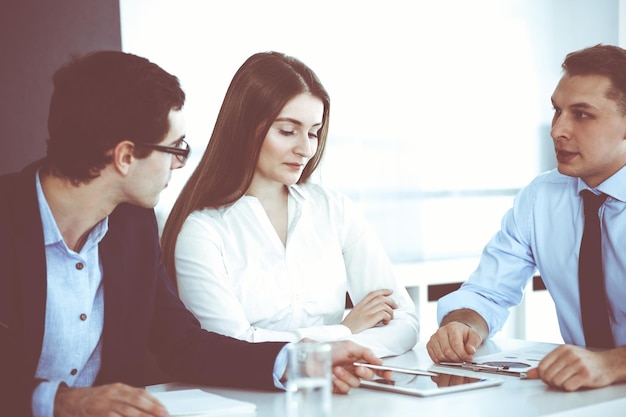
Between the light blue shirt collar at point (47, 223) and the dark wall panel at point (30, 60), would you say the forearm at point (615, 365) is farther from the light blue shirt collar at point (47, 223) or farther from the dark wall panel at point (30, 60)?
the dark wall panel at point (30, 60)

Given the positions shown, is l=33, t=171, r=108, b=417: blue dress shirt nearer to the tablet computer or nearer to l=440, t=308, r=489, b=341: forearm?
the tablet computer

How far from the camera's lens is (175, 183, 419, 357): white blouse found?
2137mm

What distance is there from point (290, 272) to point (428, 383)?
0.78 m

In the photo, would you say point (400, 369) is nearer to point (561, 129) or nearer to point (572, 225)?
point (572, 225)

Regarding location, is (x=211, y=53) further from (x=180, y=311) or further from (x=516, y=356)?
(x=516, y=356)

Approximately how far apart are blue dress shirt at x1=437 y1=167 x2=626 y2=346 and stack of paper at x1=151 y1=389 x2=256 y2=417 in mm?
996

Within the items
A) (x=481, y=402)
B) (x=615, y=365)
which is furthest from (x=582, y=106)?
(x=481, y=402)

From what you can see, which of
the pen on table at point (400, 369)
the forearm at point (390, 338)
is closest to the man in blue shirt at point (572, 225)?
the forearm at point (390, 338)

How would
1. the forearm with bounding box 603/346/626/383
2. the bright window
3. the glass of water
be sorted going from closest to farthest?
the glass of water → the forearm with bounding box 603/346/626/383 → the bright window

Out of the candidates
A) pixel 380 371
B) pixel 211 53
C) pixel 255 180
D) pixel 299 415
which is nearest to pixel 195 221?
pixel 255 180

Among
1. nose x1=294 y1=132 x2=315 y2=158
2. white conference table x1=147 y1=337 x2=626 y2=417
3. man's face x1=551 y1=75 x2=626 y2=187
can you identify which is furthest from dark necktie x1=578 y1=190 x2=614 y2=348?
nose x1=294 y1=132 x2=315 y2=158

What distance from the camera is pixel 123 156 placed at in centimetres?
178

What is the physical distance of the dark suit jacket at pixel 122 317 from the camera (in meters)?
1.64

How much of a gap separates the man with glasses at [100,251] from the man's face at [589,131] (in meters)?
1.09
